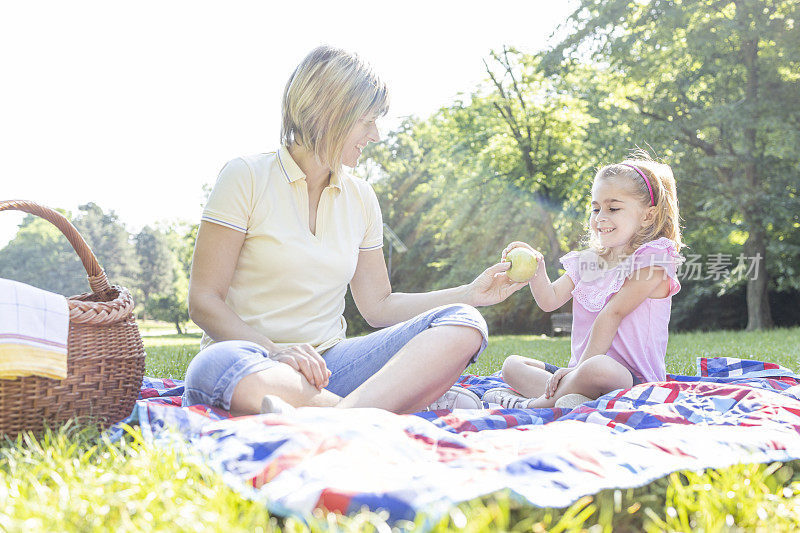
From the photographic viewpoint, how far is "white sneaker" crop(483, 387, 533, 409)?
2.84 meters

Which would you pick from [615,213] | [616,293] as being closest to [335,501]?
[616,293]

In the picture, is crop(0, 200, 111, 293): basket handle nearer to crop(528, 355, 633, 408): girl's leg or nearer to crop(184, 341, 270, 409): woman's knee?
crop(184, 341, 270, 409): woman's knee

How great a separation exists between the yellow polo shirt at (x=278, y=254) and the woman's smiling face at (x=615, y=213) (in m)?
1.37

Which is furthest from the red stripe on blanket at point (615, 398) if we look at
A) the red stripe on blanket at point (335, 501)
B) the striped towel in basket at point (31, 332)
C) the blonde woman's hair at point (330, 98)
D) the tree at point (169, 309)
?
the tree at point (169, 309)

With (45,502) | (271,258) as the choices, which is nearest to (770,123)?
(271,258)

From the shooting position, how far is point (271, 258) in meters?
2.38

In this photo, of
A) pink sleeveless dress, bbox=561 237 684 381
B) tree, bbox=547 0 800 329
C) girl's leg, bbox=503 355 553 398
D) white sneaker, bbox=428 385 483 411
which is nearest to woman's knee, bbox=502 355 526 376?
girl's leg, bbox=503 355 553 398

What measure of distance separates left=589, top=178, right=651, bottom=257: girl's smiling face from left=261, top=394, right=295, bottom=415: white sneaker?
6.32 ft

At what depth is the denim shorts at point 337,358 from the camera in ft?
6.37

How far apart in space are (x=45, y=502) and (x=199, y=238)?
121cm

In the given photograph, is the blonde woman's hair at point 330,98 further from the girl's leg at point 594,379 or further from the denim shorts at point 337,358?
the girl's leg at point 594,379

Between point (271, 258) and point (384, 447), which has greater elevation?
point (271, 258)

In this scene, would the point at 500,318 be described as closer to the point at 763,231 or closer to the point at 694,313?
the point at 694,313

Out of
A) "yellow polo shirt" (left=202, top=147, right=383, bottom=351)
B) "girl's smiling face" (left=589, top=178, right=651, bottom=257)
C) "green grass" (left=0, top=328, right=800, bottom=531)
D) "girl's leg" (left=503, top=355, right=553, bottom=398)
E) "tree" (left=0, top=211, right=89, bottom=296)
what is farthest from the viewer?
"tree" (left=0, top=211, right=89, bottom=296)
